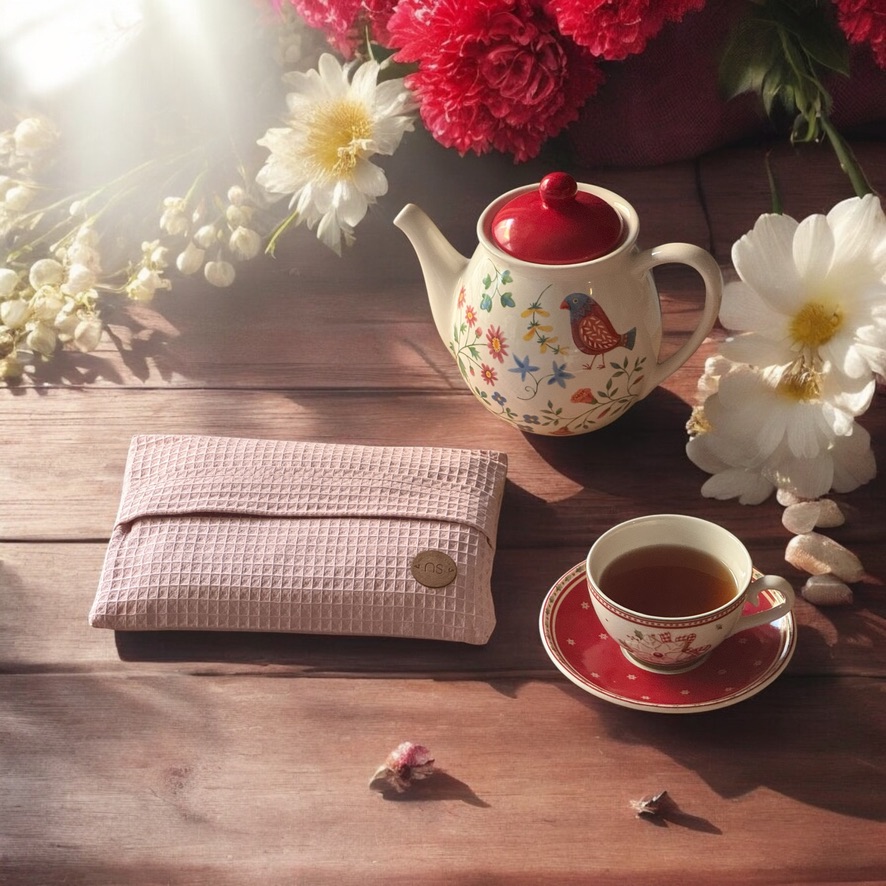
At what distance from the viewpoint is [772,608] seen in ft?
2.36

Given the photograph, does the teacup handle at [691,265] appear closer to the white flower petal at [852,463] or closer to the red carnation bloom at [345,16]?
the white flower petal at [852,463]

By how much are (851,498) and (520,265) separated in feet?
1.06

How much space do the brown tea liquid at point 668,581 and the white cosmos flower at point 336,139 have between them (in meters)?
0.43

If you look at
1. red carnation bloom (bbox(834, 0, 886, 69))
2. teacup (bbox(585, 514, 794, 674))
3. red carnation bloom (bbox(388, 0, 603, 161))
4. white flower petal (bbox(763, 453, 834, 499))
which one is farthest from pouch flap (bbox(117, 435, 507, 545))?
red carnation bloom (bbox(834, 0, 886, 69))

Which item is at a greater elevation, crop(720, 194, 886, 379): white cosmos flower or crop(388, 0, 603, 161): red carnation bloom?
crop(388, 0, 603, 161): red carnation bloom

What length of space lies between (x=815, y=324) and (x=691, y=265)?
0.10 meters

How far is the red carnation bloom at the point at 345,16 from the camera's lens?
101cm

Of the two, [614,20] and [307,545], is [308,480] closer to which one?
[307,545]

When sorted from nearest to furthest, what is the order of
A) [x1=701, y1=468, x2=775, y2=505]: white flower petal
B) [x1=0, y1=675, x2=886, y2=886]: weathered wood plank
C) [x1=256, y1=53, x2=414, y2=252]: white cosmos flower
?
[x1=0, y1=675, x2=886, y2=886]: weathered wood plank
[x1=701, y1=468, x2=775, y2=505]: white flower petal
[x1=256, y1=53, x2=414, y2=252]: white cosmos flower

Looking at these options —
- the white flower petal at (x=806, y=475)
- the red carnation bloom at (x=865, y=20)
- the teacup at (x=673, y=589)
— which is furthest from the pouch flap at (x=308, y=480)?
the red carnation bloom at (x=865, y=20)

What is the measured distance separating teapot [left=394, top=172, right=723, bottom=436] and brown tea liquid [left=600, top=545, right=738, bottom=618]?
0.54 ft

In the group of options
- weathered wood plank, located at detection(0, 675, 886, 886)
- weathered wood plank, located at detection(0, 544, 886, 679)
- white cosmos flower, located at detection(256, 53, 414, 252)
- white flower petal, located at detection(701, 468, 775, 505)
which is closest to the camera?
weathered wood plank, located at detection(0, 675, 886, 886)

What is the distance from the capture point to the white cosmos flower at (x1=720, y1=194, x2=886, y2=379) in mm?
774

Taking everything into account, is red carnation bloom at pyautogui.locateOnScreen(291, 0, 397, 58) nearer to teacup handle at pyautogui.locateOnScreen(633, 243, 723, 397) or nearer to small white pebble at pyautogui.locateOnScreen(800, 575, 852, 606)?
teacup handle at pyautogui.locateOnScreen(633, 243, 723, 397)
